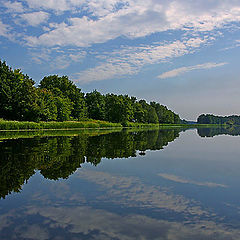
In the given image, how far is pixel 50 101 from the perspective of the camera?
217ft

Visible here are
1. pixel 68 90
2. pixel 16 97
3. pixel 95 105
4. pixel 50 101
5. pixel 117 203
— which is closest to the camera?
pixel 117 203

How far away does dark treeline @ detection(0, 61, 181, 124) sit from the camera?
57.8m

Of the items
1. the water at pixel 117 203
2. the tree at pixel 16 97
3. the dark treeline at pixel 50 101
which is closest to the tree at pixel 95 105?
the dark treeline at pixel 50 101

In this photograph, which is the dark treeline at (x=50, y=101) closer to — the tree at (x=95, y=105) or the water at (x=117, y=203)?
the tree at (x=95, y=105)

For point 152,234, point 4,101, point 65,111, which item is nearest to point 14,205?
point 152,234

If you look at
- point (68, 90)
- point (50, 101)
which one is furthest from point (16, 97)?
point (68, 90)

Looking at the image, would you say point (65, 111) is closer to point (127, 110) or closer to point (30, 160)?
point (127, 110)

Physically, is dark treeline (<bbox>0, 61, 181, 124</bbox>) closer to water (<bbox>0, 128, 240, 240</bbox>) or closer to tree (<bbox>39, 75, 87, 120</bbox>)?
tree (<bbox>39, 75, 87, 120</bbox>)

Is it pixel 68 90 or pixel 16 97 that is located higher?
pixel 68 90

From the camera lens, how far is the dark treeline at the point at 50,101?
57.8m

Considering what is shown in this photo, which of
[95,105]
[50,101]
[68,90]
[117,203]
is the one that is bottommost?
[117,203]

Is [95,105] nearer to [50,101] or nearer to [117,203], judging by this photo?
[50,101]

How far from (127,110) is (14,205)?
318 feet

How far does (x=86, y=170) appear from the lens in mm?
10305
